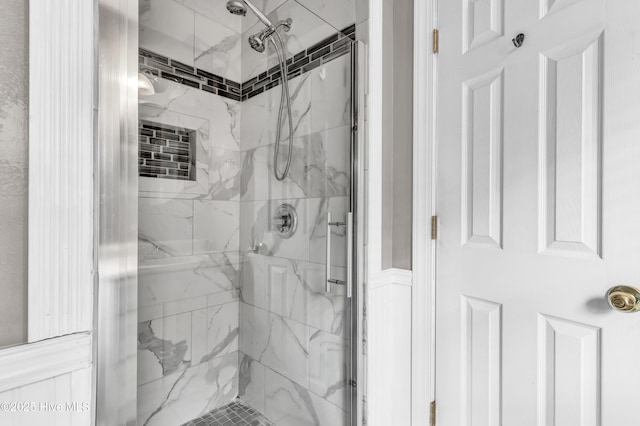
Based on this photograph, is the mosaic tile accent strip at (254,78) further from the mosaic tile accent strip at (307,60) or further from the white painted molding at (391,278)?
the white painted molding at (391,278)

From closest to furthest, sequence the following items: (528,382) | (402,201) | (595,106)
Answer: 1. (595,106)
2. (528,382)
3. (402,201)

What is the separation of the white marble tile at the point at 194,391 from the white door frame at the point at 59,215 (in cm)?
54

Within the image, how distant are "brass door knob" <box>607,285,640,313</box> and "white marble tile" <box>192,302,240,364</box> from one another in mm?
1337

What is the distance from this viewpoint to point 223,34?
1.41 metres

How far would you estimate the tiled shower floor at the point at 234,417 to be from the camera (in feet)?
4.53

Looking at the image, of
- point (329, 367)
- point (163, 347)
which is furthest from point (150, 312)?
point (329, 367)

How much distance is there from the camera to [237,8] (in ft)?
4.55

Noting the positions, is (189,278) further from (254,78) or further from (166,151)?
(254,78)

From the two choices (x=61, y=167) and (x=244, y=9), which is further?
(x=244, y=9)

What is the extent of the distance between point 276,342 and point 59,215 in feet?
3.48

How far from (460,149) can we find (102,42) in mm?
1056

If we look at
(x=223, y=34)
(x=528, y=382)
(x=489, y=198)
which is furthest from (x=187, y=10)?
(x=528, y=382)

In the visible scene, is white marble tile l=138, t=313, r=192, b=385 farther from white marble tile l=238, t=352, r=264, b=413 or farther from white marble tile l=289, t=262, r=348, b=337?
white marble tile l=289, t=262, r=348, b=337

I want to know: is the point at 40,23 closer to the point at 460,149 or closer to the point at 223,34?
the point at 223,34
